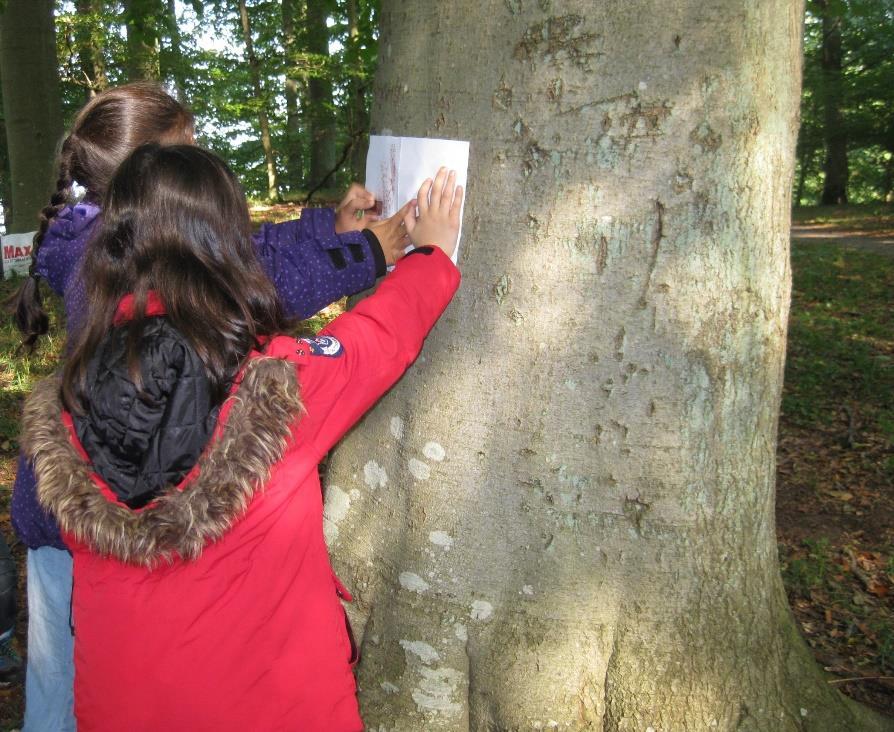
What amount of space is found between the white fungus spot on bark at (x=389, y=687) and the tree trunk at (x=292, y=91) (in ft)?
37.5

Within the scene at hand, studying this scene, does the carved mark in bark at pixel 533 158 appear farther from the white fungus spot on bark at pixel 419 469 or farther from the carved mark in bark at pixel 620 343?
the white fungus spot on bark at pixel 419 469

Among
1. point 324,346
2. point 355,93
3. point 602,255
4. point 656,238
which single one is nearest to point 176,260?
point 324,346

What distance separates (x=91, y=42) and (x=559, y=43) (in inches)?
486

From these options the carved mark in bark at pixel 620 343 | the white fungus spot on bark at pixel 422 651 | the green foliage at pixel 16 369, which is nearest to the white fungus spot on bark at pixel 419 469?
the white fungus spot on bark at pixel 422 651

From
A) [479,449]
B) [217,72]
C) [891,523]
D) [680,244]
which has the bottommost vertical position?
[891,523]

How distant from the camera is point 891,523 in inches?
148

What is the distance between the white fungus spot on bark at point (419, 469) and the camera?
6.33ft

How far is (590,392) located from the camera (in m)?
1.78

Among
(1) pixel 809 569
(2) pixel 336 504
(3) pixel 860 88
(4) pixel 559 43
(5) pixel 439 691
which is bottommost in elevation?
(1) pixel 809 569

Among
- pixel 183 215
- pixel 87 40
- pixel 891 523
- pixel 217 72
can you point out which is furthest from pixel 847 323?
pixel 87 40

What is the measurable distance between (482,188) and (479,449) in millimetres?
621

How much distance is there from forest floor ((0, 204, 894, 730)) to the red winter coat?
1583mm

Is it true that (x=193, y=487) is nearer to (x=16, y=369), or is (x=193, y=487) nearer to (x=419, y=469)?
(x=419, y=469)

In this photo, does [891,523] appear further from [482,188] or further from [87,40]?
[87,40]
